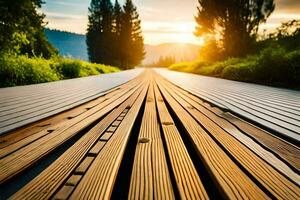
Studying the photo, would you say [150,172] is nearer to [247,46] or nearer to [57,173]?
[57,173]

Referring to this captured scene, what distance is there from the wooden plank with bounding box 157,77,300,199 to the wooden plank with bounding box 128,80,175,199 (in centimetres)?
54

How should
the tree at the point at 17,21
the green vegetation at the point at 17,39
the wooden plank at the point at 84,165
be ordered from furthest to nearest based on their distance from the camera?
1. the tree at the point at 17,21
2. the green vegetation at the point at 17,39
3. the wooden plank at the point at 84,165

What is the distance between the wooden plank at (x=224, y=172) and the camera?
4.16 feet

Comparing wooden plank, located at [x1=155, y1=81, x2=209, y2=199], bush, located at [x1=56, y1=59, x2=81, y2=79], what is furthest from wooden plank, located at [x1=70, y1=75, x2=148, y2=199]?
bush, located at [x1=56, y1=59, x2=81, y2=79]

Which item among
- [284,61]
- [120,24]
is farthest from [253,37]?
[120,24]

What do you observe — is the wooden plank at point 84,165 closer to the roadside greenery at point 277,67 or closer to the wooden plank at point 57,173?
the wooden plank at point 57,173

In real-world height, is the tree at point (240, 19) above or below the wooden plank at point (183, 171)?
above

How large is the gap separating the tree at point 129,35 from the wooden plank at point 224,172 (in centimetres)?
3904

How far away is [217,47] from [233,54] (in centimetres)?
375

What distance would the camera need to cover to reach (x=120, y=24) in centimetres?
4069

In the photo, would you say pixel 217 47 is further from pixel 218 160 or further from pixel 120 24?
pixel 120 24

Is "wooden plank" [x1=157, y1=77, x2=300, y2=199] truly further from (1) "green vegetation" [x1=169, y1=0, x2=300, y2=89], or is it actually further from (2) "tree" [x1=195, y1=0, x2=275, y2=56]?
(2) "tree" [x1=195, y1=0, x2=275, y2=56]

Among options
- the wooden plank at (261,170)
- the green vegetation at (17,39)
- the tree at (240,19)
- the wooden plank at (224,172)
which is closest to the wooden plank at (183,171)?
the wooden plank at (224,172)

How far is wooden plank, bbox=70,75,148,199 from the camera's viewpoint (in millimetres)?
1236
